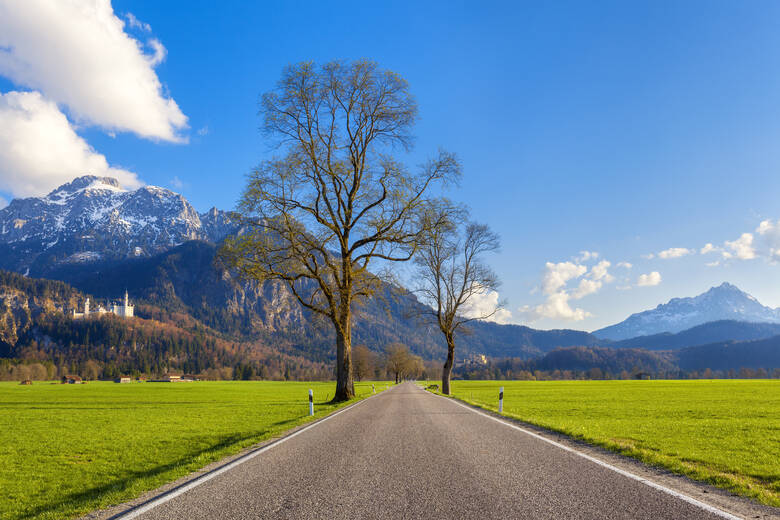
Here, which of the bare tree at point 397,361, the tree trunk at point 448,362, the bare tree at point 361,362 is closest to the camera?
the tree trunk at point 448,362

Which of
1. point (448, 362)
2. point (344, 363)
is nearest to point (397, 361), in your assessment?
point (448, 362)

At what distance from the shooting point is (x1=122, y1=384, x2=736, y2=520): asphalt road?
4.87 meters

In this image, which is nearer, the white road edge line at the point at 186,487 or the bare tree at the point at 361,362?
the white road edge line at the point at 186,487

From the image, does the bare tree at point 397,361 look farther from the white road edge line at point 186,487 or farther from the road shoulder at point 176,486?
the white road edge line at point 186,487

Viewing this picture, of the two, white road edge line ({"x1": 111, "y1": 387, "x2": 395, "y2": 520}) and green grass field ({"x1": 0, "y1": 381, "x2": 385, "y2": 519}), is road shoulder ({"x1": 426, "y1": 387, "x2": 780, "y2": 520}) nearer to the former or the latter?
white road edge line ({"x1": 111, "y1": 387, "x2": 395, "y2": 520})

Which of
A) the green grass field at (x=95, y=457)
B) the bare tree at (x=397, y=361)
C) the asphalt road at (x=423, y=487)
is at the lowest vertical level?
the bare tree at (x=397, y=361)

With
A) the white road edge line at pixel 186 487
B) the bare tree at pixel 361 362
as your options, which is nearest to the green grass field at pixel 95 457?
the white road edge line at pixel 186 487

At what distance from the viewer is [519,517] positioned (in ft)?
15.0

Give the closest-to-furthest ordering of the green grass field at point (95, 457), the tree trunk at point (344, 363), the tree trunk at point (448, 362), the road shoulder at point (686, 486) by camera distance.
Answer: the road shoulder at point (686, 486)
the green grass field at point (95, 457)
the tree trunk at point (344, 363)
the tree trunk at point (448, 362)

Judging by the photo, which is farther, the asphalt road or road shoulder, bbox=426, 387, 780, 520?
road shoulder, bbox=426, 387, 780, 520

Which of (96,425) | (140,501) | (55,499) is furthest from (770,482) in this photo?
(96,425)

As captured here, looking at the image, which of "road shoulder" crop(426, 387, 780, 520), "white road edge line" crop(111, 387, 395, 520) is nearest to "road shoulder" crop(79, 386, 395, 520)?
"white road edge line" crop(111, 387, 395, 520)

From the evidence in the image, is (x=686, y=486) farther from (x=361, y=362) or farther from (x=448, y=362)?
(x=361, y=362)

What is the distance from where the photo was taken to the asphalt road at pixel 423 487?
4.87 meters
